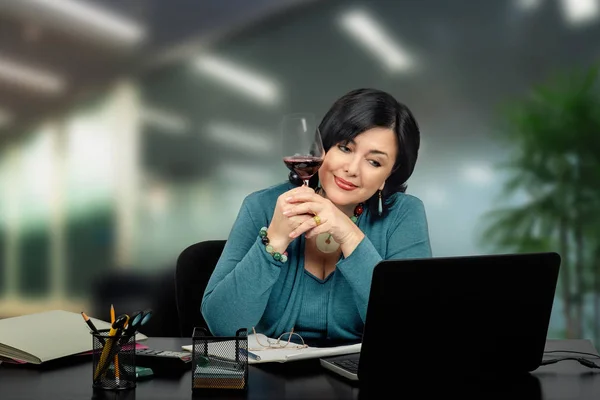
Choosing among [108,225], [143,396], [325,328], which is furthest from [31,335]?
[108,225]

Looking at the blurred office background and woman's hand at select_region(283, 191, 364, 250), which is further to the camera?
the blurred office background

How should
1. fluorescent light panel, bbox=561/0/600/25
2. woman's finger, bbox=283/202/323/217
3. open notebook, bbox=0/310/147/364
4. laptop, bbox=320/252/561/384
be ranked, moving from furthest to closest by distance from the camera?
fluorescent light panel, bbox=561/0/600/25, woman's finger, bbox=283/202/323/217, open notebook, bbox=0/310/147/364, laptop, bbox=320/252/561/384

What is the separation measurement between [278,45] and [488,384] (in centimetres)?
338

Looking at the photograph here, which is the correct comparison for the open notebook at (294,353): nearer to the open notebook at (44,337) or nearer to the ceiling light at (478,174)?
the open notebook at (44,337)

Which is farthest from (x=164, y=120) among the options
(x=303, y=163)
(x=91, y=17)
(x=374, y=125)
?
(x=303, y=163)

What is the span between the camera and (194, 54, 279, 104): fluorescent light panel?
14.6 feet

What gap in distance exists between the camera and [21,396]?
1275 millimetres

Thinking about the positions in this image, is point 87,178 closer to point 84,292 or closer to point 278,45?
point 84,292

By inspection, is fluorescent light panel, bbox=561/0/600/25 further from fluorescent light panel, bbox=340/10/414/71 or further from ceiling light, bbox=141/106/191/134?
ceiling light, bbox=141/106/191/134

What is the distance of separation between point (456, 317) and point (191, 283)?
1030mm

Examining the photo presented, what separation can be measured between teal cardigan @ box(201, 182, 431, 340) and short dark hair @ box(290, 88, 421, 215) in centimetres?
4

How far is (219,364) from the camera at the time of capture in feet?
4.36

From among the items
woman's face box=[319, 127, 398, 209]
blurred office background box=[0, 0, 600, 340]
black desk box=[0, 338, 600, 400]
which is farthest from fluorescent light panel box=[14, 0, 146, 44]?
black desk box=[0, 338, 600, 400]

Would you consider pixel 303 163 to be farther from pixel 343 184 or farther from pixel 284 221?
pixel 343 184
